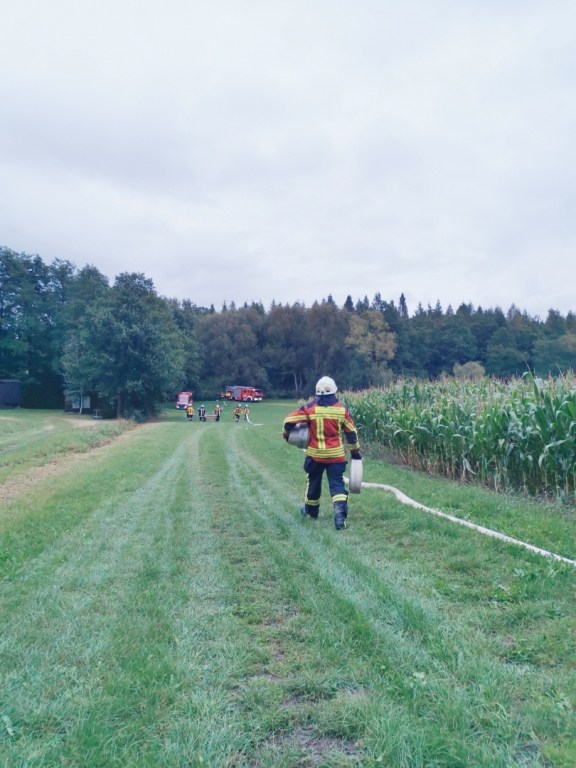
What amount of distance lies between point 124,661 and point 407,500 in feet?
19.2

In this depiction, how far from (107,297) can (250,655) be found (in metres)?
40.6

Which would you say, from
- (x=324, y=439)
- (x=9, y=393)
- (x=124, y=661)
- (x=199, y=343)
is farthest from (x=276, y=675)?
(x=199, y=343)

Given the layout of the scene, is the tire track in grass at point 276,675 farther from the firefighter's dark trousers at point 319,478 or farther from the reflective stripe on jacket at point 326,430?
the reflective stripe on jacket at point 326,430

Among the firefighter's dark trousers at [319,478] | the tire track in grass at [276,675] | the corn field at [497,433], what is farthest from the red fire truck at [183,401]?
the tire track in grass at [276,675]

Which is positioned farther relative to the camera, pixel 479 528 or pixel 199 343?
pixel 199 343

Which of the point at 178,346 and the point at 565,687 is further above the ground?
the point at 178,346

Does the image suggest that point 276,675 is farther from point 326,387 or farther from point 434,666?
point 326,387

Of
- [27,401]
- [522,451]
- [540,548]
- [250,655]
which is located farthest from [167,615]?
[27,401]

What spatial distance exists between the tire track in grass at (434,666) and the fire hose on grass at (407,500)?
5.54ft

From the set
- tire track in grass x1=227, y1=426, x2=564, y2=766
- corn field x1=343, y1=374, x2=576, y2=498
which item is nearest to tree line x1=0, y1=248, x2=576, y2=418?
corn field x1=343, y1=374, x2=576, y2=498

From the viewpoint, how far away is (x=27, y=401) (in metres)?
56.0

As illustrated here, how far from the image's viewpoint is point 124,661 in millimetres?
3246

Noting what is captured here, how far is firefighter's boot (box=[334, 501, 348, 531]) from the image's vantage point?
21.9 feet

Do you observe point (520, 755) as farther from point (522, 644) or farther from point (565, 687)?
point (522, 644)
